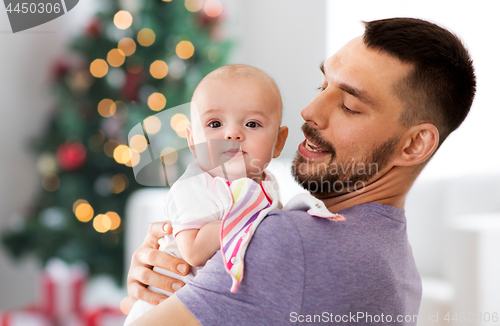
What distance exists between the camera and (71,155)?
3.12 m

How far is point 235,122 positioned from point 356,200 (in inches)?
14.4

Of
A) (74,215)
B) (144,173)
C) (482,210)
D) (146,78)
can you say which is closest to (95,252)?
(74,215)

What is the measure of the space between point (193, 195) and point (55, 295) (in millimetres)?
2536

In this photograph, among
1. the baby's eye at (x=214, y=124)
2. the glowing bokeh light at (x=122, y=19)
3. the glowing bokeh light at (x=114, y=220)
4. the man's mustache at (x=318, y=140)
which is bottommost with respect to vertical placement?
the glowing bokeh light at (x=114, y=220)

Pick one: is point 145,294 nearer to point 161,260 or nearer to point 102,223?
point 161,260

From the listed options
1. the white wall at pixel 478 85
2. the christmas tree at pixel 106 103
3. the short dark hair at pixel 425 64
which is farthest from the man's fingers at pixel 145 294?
Result: the white wall at pixel 478 85

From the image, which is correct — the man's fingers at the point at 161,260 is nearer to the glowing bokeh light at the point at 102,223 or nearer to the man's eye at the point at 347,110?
the man's eye at the point at 347,110

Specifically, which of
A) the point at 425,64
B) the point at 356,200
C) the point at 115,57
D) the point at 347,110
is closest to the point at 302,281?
the point at 356,200

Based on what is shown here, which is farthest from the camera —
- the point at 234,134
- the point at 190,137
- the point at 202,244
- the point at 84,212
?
the point at 84,212

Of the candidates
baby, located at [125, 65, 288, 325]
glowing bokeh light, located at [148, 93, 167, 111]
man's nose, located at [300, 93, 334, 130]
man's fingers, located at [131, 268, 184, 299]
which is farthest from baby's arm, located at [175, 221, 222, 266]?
glowing bokeh light, located at [148, 93, 167, 111]

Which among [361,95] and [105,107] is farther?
[105,107]

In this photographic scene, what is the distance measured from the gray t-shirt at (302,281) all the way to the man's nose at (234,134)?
0.26 meters

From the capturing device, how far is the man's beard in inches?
42.8

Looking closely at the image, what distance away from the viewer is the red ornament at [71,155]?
3129 mm
